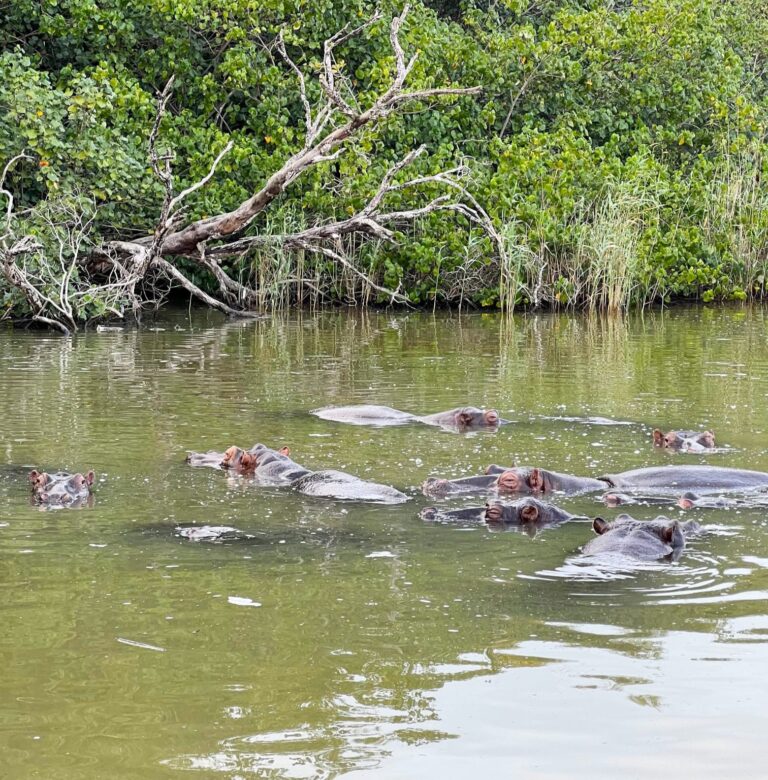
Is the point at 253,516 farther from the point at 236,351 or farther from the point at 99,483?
the point at 236,351

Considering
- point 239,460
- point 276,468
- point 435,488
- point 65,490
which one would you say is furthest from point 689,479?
point 65,490

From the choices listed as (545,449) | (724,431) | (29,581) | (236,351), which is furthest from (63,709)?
(236,351)

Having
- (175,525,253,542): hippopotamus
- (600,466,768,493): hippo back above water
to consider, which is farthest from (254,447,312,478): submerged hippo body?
(600,466,768,493): hippo back above water

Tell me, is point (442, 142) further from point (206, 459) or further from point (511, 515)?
point (511, 515)

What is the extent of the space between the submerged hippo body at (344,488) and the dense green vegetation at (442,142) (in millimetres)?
9459

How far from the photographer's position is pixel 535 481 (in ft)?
21.3

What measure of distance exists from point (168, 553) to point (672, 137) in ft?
54.8

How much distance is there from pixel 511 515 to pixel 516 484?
614 mm

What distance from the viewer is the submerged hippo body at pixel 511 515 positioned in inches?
230

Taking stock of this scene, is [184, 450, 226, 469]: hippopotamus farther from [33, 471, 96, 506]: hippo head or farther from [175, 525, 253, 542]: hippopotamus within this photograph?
[175, 525, 253, 542]: hippopotamus

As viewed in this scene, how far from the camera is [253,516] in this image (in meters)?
6.06

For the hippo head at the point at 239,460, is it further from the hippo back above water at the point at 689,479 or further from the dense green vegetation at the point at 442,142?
the dense green vegetation at the point at 442,142

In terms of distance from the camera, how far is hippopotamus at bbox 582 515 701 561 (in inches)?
203

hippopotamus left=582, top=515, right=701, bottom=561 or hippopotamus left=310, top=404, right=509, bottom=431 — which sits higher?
hippopotamus left=310, top=404, right=509, bottom=431
